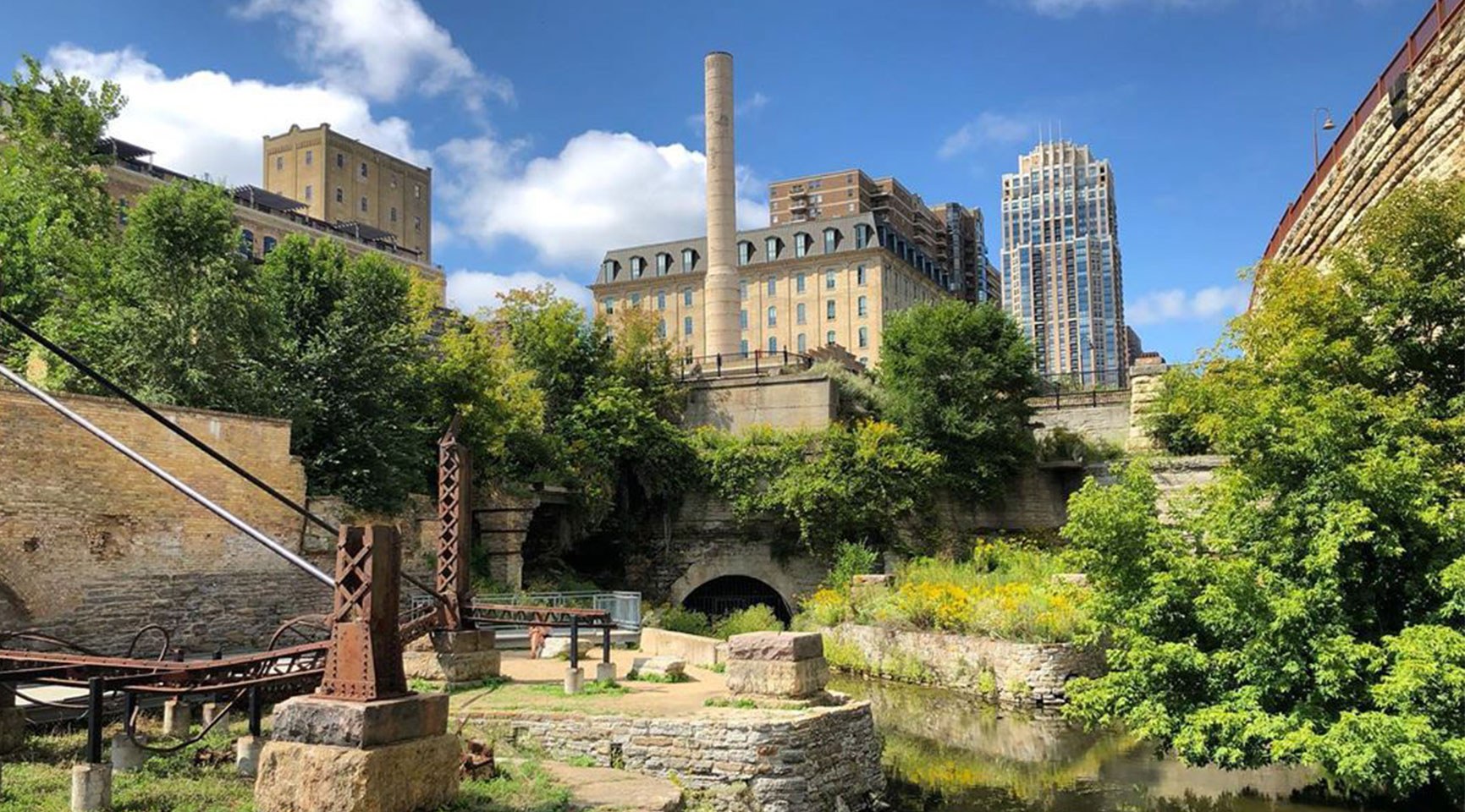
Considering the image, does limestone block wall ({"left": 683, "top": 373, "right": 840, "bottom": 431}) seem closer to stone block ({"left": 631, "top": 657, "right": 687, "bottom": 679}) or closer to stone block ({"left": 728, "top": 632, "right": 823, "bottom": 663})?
stone block ({"left": 631, "top": 657, "right": 687, "bottom": 679})

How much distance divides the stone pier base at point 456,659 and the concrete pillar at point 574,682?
1.27 m

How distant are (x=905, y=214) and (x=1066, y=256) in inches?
2171

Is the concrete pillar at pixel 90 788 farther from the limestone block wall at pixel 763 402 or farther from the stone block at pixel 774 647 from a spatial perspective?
the limestone block wall at pixel 763 402

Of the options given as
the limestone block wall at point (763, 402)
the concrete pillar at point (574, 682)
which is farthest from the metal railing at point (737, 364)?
the concrete pillar at point (574, 682)

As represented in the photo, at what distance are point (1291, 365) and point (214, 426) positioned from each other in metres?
16.8

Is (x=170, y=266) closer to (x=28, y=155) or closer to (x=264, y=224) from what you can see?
(x=28, y=155)

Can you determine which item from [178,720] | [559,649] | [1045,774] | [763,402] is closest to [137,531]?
[559,649]

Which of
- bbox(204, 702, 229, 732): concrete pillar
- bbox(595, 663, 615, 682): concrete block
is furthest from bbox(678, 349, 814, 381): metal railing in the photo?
bbox(204, 702, 229, 732): concrete pillar

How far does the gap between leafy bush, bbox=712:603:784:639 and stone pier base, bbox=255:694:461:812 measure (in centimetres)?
1879

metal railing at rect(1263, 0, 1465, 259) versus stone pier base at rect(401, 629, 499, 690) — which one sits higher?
metal railing at rect(1263, 0, 1465, 259)

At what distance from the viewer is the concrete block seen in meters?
14.6

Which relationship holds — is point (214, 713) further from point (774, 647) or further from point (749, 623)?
point (749, 623)

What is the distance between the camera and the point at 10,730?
9.59 metres

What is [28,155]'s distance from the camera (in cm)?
2655
